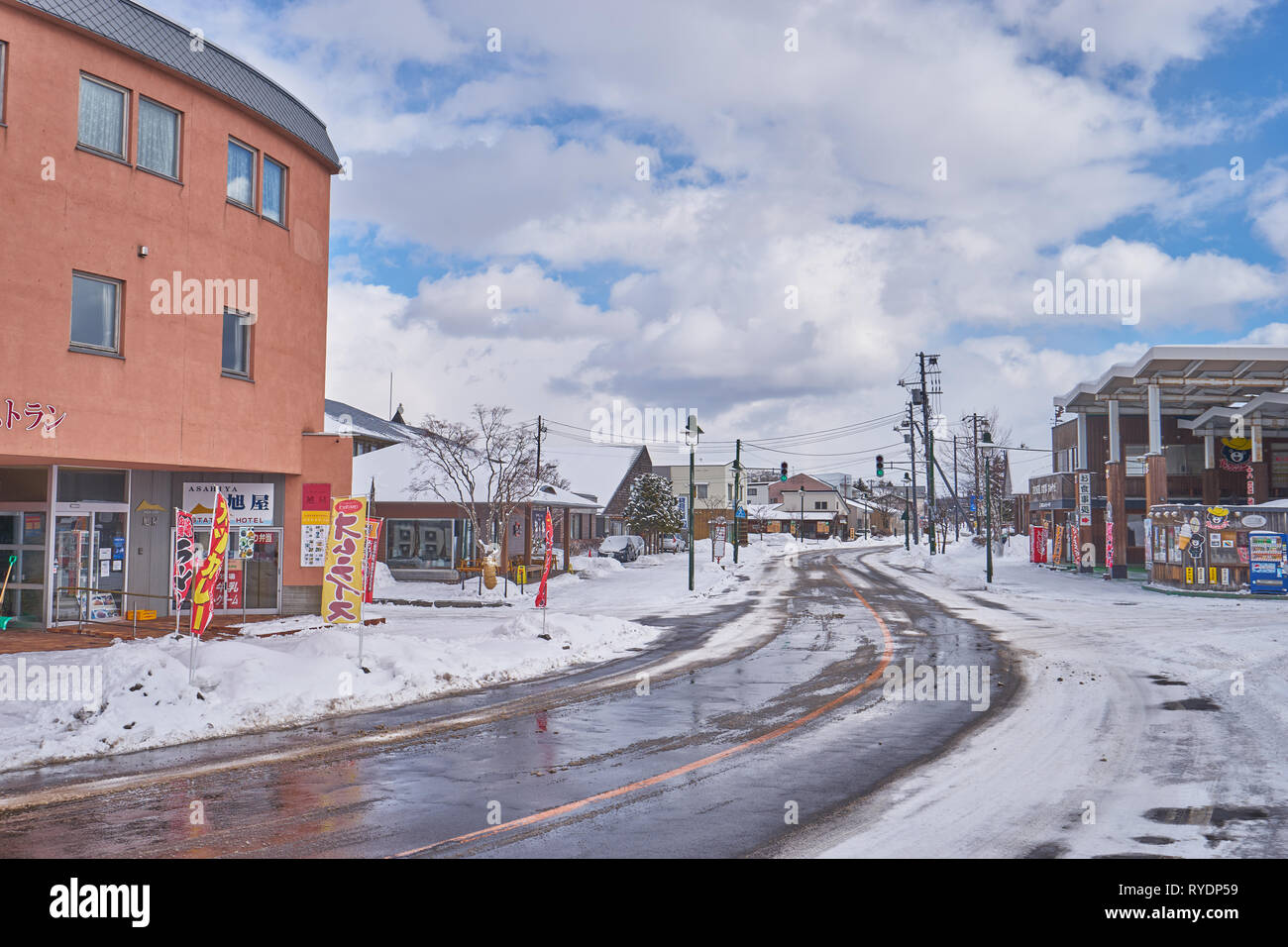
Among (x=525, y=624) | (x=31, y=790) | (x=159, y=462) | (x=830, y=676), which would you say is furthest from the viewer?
(x=525, y=624)

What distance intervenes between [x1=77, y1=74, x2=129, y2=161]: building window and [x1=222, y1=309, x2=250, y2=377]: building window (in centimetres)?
373

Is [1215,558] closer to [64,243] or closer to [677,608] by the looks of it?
[677,608]

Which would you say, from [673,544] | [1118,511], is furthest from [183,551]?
[673,544]

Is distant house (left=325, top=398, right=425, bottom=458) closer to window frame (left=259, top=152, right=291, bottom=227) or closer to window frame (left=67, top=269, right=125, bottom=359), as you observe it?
window frame (left=259, top=152, right=291, bottom=227)

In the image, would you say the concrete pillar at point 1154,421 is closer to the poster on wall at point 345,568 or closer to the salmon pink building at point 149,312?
the salmon pink building at point 149,312

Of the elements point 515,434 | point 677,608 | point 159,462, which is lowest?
point 677,608

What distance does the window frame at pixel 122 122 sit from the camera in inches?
625

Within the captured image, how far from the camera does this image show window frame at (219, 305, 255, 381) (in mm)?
18862

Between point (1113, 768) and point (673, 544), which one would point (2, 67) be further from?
point (673, 544)

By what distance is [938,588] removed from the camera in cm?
3491

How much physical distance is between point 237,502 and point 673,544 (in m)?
51.9

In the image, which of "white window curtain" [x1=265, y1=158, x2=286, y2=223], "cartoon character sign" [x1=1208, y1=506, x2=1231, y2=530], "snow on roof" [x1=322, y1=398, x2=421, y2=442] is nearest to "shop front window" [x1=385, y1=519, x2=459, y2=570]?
"snow on roof" [x1=322, y1=398, x2=421, y2=442]
